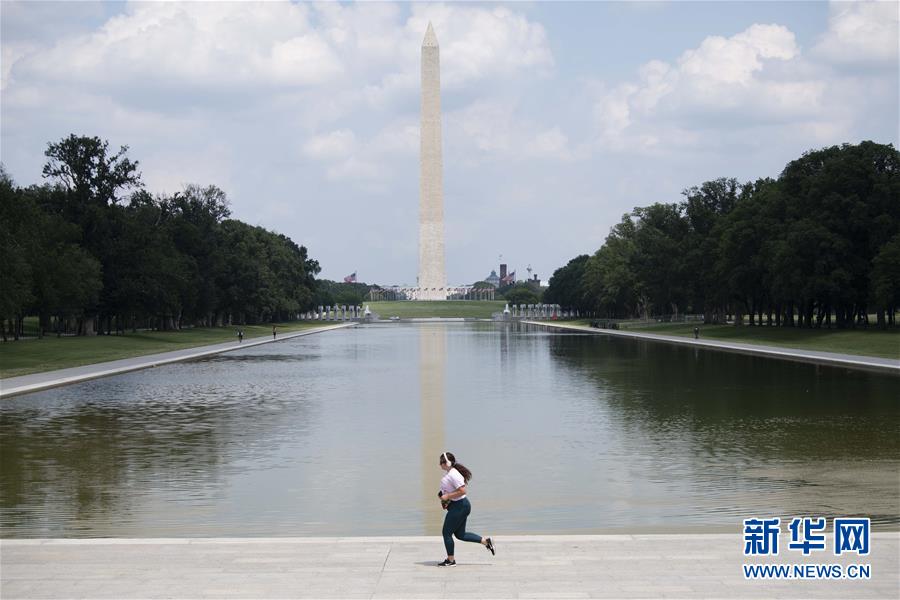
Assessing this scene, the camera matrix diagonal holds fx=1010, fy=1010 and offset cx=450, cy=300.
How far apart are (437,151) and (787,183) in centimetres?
6638

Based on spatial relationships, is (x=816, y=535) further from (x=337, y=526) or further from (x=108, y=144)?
(x=108, y=144)

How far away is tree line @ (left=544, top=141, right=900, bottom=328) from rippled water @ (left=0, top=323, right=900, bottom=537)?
3005 cm

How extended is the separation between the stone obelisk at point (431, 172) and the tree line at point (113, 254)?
29248mm

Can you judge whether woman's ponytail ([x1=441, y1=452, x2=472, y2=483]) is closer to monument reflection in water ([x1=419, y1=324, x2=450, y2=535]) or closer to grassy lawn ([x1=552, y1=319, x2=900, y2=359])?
monument reflection in water ([x1=419, y1=324, x2=450, y2=535])

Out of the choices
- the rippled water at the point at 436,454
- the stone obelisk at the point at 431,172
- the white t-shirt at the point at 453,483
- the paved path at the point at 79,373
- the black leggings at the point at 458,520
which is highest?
the stone obelisk at the point at 431,172

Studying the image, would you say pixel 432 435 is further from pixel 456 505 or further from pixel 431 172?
pixel 431 172

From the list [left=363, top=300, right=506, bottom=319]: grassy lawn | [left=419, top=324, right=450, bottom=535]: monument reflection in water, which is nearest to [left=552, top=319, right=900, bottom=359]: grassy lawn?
[left=419, top=324, right=450, bottom=535]: monument reflection in water

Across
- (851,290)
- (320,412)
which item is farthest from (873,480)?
(851,290)

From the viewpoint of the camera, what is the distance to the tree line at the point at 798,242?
62.2 m

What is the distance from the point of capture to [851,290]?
204 ft

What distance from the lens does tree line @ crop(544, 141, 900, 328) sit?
2450 inches

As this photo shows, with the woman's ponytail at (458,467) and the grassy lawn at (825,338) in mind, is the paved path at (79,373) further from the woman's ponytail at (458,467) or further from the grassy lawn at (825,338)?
the grassy lawn at (825,338)

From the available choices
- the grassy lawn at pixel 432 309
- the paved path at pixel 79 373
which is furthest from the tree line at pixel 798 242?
the grassy lawn at pixel 432 309

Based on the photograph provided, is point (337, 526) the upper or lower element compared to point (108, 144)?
lower
